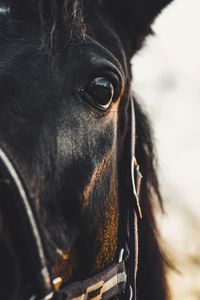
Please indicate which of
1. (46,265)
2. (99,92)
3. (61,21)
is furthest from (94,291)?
(61,21)

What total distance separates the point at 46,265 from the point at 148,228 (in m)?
1.31

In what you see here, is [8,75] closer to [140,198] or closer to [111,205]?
[111,205]

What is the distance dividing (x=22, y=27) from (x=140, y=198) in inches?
45.9

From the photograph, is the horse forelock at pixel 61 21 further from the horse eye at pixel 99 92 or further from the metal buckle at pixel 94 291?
the metal buckle at pixel 94 291

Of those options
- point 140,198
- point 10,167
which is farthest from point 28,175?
point 140,198

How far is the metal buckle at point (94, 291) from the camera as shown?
6.46ft

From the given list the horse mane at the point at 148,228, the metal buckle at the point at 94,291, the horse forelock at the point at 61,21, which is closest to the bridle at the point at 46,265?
the metal buckle at the point at 94,291

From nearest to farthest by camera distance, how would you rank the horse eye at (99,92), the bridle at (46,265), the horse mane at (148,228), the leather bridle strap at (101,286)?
the bridle at (46,265), the leather bridle strap at (101,286), the horse eye at (99,92), the horse mane at (148,228)

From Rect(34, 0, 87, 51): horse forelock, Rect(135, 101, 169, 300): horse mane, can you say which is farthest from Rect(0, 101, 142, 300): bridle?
Rect(34, 0, 87, 51): horse forelock

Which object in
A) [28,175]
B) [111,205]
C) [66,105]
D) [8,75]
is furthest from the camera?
[111,205]

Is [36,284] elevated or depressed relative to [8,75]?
depressed

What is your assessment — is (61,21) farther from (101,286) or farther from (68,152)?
(101,286)

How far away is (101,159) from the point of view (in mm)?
2150

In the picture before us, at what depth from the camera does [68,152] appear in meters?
1.93
